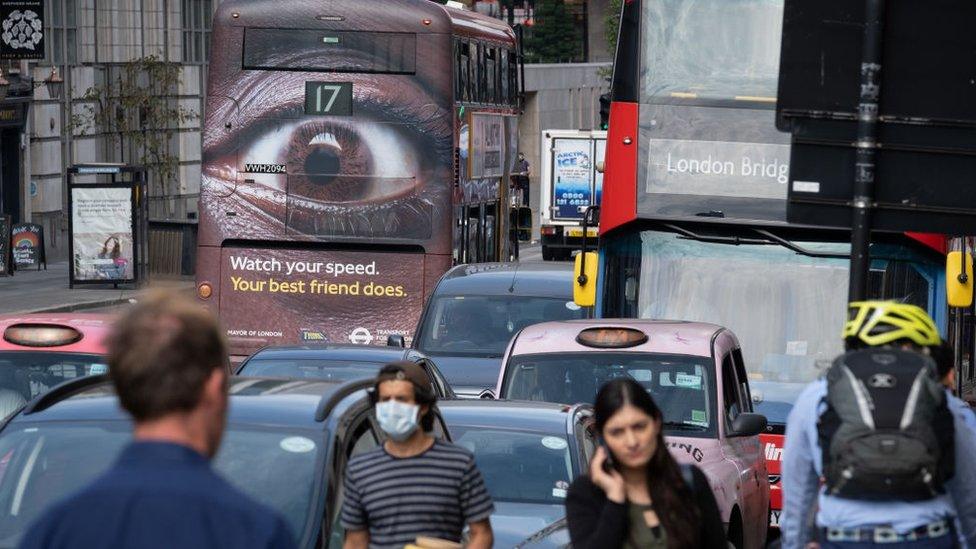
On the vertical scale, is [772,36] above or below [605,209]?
above

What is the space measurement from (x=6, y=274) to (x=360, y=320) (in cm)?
1837

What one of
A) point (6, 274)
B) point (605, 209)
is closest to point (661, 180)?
point (605, 209)

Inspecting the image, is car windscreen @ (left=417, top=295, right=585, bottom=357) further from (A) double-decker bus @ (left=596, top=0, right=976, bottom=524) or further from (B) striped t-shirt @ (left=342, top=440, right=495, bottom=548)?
(B) striped t-shirt @ (left=342, top=440, right=495, bottom=548)

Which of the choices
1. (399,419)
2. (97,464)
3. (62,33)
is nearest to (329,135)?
(97,464)

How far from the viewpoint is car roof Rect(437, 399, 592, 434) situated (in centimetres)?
852

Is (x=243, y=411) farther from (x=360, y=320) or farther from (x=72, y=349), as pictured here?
(x=360, y=320)

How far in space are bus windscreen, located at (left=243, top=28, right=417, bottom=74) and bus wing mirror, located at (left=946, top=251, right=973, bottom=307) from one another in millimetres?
8782

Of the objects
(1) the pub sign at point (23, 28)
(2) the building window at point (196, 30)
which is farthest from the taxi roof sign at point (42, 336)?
(2) the building window at point (196, 30)

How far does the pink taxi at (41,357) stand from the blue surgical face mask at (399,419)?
16.3 ft

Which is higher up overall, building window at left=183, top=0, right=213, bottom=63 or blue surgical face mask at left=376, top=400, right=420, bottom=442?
building window at left=183, top=0, right=213, bottom=63

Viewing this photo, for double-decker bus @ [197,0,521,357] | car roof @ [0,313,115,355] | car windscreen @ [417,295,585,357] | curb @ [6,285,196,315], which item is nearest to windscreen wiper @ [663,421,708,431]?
car roof @ [0,313,115,355]

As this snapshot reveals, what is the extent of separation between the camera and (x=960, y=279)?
11.4 metres

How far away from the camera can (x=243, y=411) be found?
6559mm

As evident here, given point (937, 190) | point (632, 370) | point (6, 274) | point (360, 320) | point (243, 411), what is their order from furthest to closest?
point (6, 274), point (360, 320), point (632, 370), point (937, 190), point (243, 411)
